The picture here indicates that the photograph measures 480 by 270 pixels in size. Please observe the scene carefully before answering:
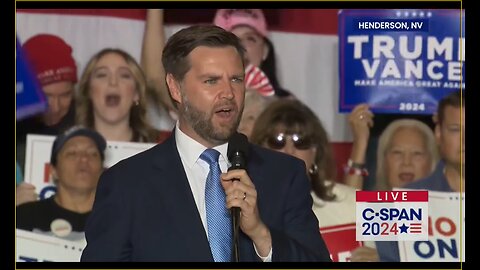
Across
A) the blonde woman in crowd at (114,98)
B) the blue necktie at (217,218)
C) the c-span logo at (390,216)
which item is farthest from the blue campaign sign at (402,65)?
the blue necktie at (217,218)

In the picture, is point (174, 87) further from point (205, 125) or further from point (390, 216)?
point (390, 216)

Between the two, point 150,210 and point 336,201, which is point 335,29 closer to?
point 336,201

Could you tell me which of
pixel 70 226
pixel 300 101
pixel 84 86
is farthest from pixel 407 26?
pixel 70 226

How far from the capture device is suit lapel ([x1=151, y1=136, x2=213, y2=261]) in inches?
87.2

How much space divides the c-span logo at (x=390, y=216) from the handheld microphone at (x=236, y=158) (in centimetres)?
104

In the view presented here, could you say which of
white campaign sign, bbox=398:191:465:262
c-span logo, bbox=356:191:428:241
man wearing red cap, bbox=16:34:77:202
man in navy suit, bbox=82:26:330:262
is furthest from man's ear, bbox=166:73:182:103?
white campaign sign, bbox=398:191:465:262

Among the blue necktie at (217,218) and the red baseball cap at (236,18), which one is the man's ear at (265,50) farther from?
the blue necktie at (217,218)

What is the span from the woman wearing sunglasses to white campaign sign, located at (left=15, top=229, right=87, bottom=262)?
884 millimetres

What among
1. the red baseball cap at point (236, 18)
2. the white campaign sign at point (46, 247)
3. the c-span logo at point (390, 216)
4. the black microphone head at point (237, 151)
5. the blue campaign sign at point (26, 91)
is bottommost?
the white campaign sign at point (46, 247)

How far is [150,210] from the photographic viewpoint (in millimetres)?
2230

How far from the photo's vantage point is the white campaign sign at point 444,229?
3.59m

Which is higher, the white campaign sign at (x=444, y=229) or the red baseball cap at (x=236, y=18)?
the red baseball cap at (x=236, y=18)

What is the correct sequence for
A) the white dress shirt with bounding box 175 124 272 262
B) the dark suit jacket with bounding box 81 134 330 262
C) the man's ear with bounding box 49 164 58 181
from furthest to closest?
the man's ear with bounding box 49 164 58 181 < the white dress shirt with bounding box 175 124 272 262 < the dark suit jacket with bounding box 81 134 330 262

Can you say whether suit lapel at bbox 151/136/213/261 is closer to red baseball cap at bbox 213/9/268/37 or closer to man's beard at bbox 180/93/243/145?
man's beard at bbox 180/93/243/145
